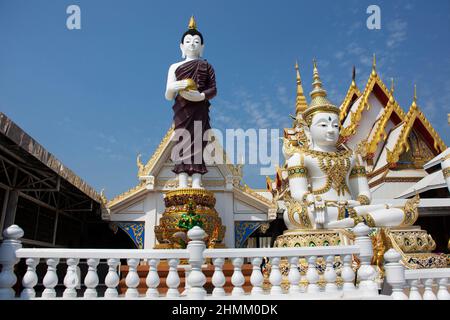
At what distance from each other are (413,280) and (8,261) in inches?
139

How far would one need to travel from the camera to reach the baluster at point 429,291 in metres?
3.28

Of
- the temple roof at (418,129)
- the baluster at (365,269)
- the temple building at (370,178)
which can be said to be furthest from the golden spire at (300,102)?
the baluster at (365,269)

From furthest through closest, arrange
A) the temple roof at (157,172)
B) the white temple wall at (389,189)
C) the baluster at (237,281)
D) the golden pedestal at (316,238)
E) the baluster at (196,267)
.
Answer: the white temple wall at (389,189) < the temple roof at (157,172) < the golden pedestal at (316,238) < the baluster at (237,281) < the baluster at (196,267)

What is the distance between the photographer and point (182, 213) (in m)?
6.32

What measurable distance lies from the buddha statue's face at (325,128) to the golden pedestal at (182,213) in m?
2.26

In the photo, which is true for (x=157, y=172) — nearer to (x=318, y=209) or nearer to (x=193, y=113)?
(x=193, y=113)

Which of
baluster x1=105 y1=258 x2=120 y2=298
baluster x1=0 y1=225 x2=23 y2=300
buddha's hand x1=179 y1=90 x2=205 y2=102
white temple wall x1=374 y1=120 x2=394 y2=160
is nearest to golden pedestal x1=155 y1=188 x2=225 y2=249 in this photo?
buddha's hand x1=179 y1=90 x2=205 y2=102

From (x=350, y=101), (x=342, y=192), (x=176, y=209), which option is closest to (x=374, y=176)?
(x=350, y=101)

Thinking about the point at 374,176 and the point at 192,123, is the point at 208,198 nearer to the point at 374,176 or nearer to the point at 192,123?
the point at 192,123

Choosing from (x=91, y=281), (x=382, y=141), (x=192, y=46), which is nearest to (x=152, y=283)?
(x=91, y=281)

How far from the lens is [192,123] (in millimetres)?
6965

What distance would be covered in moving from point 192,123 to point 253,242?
18.9ft

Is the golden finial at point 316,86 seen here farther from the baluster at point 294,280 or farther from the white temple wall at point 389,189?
the white temple wall at point 389,189

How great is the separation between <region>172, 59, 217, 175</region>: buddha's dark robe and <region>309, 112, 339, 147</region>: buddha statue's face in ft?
7.19
